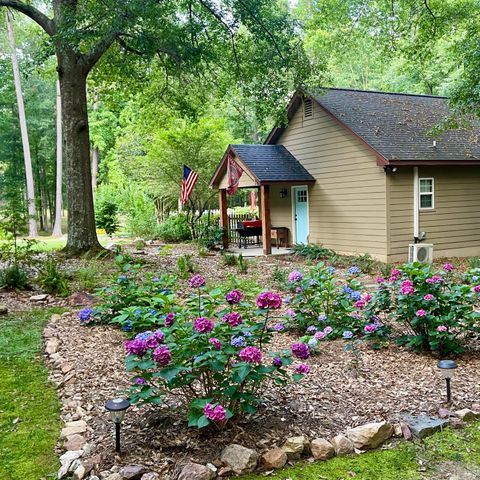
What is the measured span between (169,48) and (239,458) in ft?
26.7

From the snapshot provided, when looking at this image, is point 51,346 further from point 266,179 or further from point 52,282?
point 266,179

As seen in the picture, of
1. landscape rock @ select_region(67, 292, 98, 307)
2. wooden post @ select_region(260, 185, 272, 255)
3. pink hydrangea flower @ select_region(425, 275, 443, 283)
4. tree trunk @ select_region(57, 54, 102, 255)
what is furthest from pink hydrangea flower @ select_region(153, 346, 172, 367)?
wooden post @ select_region(260, 185, 272, 255)

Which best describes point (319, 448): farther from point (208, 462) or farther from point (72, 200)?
point (72, 200)

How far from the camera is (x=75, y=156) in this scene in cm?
959

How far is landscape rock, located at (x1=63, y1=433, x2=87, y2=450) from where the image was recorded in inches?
106

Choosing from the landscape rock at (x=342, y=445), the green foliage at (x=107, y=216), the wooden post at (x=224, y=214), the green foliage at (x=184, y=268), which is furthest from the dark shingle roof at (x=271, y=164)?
the landscape rock at (x=342, y=445)

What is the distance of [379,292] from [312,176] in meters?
9.13

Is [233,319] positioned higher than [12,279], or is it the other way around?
[233,319]

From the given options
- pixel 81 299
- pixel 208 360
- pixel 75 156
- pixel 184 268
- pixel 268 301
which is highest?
pixel 75 156

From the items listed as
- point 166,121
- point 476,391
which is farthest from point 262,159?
point 476,391

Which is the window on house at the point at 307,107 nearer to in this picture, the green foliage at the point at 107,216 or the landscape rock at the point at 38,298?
the green foliage at the point at 107,216

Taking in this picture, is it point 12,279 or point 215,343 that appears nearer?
point 215,343

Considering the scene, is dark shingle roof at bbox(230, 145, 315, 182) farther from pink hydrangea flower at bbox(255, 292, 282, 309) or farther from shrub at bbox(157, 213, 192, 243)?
pink hydrangea flower at bbox(255, 292, 282, 309)

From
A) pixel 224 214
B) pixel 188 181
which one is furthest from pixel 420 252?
pixel 188 181
